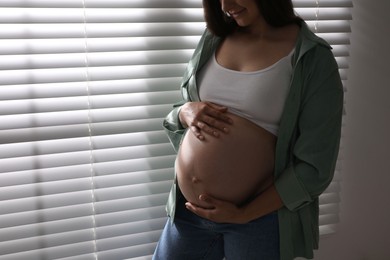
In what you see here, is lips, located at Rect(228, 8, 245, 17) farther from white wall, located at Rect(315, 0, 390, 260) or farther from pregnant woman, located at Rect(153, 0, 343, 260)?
white wall, located at Rect(315, 0, 390, 260)

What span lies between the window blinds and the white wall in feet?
2.20

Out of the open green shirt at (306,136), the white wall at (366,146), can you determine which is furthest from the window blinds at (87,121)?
the white wall at (366,146)

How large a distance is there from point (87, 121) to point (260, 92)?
0.58 m

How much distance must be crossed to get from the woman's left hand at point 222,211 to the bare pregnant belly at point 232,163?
0.07 ft

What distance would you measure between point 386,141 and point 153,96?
99 cm

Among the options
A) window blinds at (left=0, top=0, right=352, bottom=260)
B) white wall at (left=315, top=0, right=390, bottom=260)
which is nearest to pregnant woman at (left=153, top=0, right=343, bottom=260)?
window blinds at (left=0, top=0, right=352, bottom=260)

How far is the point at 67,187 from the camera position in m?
1.43

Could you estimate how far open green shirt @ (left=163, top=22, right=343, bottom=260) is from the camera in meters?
1.10

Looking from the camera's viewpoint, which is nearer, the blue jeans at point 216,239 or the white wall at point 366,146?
the blue jeans at point 216,239

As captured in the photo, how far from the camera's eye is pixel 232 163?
1.13 meters

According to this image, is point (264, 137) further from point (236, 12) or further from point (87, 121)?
point (87, 121)

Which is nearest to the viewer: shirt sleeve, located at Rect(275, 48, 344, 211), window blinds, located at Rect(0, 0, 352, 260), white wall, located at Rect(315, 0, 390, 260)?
shirt sleeve, located at Rect(275, 48, 344, 211)

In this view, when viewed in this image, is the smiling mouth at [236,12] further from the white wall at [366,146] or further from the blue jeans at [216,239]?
the white wall at [366,146]

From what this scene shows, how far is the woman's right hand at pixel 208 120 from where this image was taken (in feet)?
3.74
